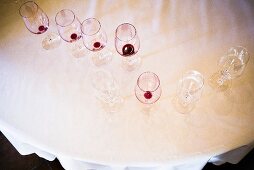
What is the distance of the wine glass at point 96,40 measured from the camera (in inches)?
58.1

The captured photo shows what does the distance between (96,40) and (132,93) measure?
0.31m

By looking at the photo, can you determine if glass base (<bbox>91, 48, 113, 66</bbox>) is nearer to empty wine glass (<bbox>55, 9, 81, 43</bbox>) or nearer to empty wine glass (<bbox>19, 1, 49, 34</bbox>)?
empty wine glass (<bbox>55, 9, 81, 43</bbox>)

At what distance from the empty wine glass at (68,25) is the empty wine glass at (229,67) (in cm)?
65

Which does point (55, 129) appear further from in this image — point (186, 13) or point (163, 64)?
point (186, 13)

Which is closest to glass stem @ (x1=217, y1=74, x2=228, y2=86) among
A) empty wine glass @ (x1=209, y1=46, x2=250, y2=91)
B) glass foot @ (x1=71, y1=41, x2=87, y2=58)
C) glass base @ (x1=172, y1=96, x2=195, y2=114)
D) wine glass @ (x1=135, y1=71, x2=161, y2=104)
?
empty wine glass @ (x1=209, y1=46, x2=250, y2=91)

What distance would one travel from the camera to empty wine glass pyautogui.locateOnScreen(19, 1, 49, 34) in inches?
61.5

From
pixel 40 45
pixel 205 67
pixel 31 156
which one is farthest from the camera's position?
pixel 31 156

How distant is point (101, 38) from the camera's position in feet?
4.93

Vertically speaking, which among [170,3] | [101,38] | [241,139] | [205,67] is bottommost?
[241,139]

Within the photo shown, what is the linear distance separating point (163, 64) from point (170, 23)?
0.77 feet

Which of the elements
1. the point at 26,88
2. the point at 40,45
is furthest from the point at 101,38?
the point at 26,88

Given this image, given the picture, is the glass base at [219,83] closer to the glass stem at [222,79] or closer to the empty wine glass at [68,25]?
the glass stem at [222,79]

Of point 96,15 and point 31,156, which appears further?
point 31,156

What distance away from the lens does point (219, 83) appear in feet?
4.54
